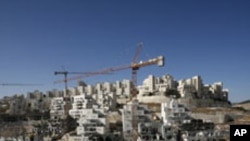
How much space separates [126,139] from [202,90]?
28941 mm

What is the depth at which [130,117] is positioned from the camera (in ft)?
116

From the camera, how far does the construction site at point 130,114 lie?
33.5 meters

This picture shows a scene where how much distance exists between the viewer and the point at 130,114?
35500 millimetres

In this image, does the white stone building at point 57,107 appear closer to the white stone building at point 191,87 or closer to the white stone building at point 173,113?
the white stone building at point 173,113

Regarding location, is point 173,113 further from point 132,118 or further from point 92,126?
point 92,126

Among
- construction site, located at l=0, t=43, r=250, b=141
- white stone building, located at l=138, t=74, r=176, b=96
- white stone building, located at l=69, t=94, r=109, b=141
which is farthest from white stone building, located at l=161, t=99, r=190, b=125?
white stone building, located at l=138, t=74, r=176, b=96

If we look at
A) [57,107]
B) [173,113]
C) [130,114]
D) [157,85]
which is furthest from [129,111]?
[157,85]

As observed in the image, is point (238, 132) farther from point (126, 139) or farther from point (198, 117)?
point (198, 117)

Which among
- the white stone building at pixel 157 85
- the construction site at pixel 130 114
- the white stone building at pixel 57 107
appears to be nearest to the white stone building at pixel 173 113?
the construction site at pixel 130 114

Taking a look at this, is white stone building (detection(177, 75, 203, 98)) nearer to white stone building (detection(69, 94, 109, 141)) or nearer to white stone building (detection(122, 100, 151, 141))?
white stone building (detection(122, 100, 151, 141))

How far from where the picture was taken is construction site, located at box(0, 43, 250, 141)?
110 feet

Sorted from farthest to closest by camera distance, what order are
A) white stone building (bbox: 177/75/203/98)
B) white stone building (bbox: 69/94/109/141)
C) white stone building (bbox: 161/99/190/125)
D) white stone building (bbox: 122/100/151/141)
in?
white stone building (bbox: 177/75/203/98)
white stone building (bbox: 161/99/190/125)
white stone building (bbox: 122/100/151/141)
white stone building (bbox: 69/94/109/141)

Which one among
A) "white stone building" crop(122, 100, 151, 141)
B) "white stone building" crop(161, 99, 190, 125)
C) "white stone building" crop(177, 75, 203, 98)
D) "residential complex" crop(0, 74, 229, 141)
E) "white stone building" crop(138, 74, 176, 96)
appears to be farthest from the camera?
"white stone building" crop(138, 74, 176, 96)

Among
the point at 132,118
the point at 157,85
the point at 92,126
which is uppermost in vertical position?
the point at 157,85
